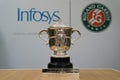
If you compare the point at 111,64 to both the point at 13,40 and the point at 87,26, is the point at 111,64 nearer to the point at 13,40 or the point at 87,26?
the point at 87,26

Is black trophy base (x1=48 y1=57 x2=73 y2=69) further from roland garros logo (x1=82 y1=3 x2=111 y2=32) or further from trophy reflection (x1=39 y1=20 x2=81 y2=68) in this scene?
roland garros logo (x1=82 y1=3 x2=111 y2=32)

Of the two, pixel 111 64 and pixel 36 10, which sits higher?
pixel 36 10

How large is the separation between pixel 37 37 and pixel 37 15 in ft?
1.16

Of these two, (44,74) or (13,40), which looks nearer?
(44,74)

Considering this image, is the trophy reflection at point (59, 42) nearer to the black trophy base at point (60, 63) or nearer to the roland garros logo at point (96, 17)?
the black trophy base at point (60, 63)

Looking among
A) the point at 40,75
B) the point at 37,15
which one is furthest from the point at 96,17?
the point at 40,75

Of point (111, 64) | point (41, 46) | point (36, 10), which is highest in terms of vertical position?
point (36, 10)

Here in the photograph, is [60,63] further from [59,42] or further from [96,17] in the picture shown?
[96,17]

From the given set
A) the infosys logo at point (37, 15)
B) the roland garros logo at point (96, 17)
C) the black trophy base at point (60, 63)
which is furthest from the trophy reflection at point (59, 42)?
the roland garros logo at point (96, 17)

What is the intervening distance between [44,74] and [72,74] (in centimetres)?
17

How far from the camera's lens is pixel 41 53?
3611mm

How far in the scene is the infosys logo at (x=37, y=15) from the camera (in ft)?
11.8

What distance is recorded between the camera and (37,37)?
359 centimetres

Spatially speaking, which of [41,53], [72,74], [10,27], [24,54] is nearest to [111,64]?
[41,53]
